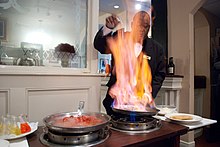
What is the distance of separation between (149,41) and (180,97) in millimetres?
1373

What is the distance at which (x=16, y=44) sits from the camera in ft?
4.50

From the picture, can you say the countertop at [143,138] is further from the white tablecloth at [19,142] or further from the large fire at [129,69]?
the large fire at [129,69]

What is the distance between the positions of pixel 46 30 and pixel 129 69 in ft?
2.75

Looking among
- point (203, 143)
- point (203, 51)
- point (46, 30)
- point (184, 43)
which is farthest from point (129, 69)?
point (203, 51)

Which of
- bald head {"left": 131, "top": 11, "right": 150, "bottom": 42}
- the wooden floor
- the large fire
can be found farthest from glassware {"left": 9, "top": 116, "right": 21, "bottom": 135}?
the wooden floor

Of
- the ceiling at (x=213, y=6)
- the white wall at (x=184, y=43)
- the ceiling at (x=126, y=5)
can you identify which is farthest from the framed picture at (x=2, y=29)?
the ceiling at (x=213, y=6)

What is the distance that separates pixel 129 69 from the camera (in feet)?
6.11

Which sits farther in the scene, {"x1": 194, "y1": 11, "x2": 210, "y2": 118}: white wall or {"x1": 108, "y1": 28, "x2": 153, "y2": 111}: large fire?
{"x1": 194, "y1": 11, "x2": 210, "y2": 118}: white wall

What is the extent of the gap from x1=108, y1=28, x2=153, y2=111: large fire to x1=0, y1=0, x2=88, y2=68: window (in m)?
0.34

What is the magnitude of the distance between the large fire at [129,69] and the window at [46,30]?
0.34 meters

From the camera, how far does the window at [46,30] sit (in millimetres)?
1358

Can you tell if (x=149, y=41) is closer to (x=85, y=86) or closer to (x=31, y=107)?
(x=85, y=86)

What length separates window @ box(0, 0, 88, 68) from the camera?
1.36 metres

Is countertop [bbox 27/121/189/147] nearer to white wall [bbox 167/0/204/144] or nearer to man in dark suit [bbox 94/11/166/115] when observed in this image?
man in dark suit [bbox 94/11/166/115]
